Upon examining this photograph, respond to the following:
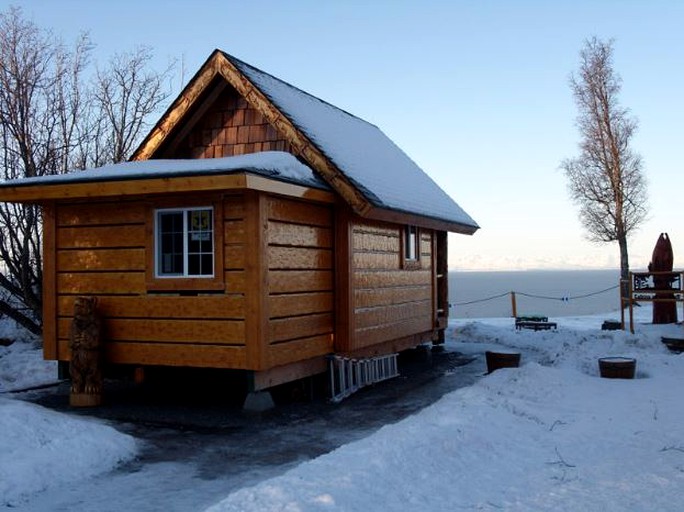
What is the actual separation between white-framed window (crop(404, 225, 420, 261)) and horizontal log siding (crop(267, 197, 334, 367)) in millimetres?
3449

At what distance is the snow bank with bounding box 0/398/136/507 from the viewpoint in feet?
22.1

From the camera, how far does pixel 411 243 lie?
16.3 meters

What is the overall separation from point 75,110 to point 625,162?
2406 centimetres

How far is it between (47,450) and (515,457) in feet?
15.9

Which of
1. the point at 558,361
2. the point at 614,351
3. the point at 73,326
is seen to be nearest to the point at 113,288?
the point at 73,326

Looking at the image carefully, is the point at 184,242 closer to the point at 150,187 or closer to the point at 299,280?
the point at 150,187

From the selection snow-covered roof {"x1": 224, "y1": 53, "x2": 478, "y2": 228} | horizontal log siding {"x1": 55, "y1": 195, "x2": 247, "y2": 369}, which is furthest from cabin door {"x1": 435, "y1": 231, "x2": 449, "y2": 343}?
horizontal log siding {"x1": 55, "y1": 195, "x2": 247, "y2": 369}

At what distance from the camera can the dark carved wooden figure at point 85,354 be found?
11172 mm

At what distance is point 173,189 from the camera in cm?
1024

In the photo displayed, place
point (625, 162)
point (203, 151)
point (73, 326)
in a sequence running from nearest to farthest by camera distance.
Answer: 1. point (73, 326)
2. point (203, 151)
3. point (625, 162)

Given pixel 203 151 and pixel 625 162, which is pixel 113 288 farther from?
pixel 625 162

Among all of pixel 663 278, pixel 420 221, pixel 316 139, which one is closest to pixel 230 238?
pixel 316 139

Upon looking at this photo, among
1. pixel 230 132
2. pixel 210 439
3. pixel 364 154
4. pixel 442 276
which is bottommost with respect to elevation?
pixel 210 439

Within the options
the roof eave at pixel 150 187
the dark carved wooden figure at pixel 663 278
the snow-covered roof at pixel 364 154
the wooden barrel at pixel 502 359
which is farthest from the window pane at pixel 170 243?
the dark carved wooden figure at pixel 663 278
